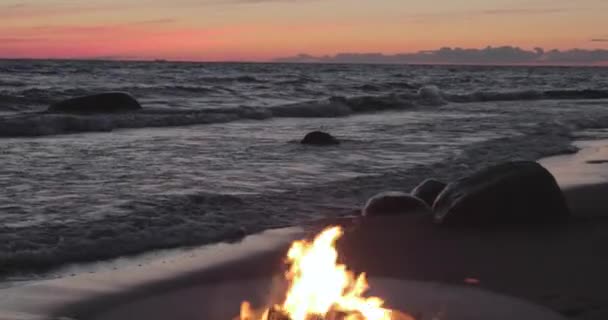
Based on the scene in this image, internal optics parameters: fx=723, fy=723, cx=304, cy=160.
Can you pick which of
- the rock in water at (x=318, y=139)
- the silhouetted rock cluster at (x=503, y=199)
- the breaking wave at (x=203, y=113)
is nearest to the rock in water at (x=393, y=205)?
the silhouetted rock cluster at (x=503, y=199)

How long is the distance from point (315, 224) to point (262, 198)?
3.94ft

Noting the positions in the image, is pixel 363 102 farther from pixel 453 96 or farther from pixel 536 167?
pixel 536 167

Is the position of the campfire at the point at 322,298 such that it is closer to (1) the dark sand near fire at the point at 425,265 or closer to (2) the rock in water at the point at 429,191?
(1) the dark sand near fire at the point at 425,265

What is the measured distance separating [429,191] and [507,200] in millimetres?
1155

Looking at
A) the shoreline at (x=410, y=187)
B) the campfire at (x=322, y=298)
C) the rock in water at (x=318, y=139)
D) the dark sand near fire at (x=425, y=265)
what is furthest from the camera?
the rock in water at (x=318, y=139)

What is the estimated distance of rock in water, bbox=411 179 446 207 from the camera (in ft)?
25.5

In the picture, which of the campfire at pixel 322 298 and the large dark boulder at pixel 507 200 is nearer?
the campfire at pixel 322 298

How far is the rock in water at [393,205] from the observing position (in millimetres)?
7281

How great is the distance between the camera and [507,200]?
22.4 ft

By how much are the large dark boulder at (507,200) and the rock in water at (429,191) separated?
67cm

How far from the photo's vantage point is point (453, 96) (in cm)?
3462

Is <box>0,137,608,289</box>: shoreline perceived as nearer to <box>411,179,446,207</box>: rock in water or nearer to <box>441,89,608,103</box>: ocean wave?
<box>411,179,446,207</box>: rock in water

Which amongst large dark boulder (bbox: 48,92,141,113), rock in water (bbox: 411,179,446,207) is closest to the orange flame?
rock in water (bbox: 411,179,446,207)

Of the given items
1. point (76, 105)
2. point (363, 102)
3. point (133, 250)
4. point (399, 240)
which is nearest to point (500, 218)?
point (399, 240)
